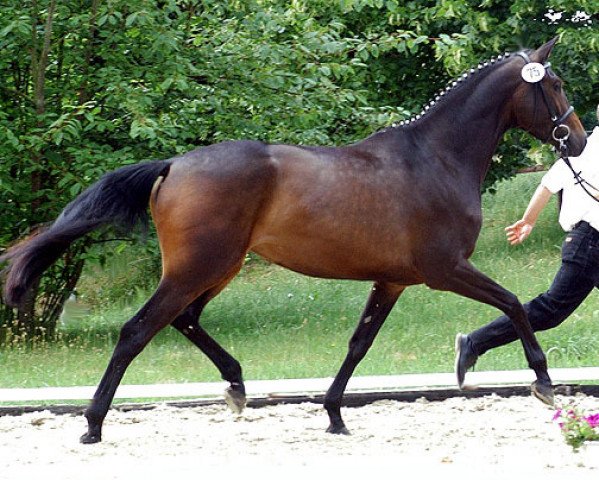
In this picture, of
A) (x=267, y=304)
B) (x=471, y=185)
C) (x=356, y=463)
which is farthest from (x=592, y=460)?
(x=267, y=304)

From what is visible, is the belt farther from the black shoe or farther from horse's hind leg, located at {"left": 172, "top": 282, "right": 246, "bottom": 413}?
horse's hind leg, located at {"left": 172, "top": 282, "right": 246, "bottom": 413}

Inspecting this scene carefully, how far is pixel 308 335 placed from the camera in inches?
430

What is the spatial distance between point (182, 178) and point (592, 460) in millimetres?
2575

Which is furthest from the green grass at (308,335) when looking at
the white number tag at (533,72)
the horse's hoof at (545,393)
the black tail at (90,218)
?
the white number tag at (533,72)

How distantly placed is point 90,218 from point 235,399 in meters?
1.42

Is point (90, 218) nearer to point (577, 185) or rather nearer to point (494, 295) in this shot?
point (494, 295)

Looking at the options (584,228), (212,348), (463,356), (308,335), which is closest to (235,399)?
(212,348)

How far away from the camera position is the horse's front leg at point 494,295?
19.6 feet

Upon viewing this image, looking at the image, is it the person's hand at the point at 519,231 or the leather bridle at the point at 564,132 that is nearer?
the leather bridle at the point at 564,132

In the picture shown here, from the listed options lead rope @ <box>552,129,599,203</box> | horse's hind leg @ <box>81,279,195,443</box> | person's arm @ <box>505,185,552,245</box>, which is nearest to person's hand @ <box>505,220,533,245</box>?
person's arm @ <box>505,185,552,245</box>

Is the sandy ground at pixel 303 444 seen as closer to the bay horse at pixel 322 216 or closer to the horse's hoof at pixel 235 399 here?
the horse's hoof at pixel 235 399

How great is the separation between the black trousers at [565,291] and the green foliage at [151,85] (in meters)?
3.87

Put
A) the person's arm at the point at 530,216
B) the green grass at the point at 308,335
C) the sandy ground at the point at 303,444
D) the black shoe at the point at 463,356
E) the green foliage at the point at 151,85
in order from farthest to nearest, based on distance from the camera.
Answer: the green foliage at the point at 151,85
the green grass at the point at 308,335
the black shoe at the point at 463,356
the person's arm at the point at 530,216
the sandy ground at the point at 303,444

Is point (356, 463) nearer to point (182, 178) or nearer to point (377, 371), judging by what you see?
point (182, 178)
